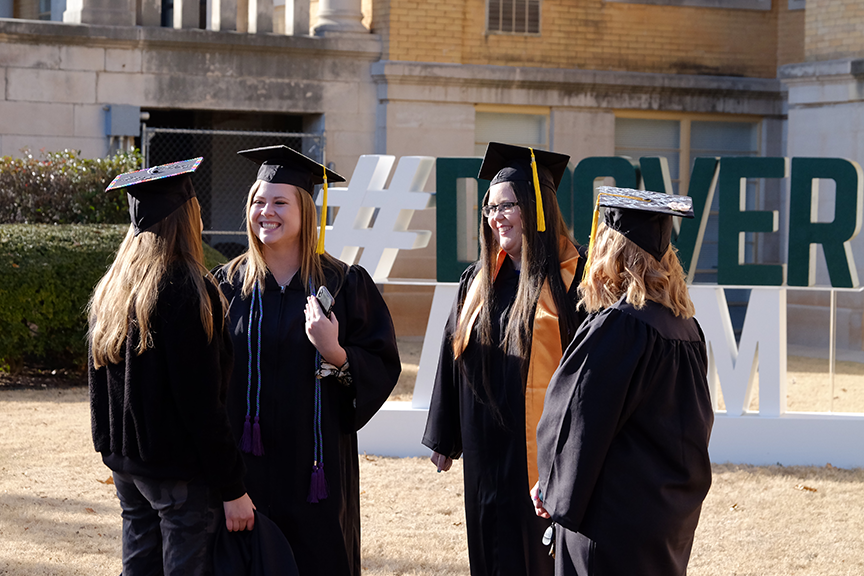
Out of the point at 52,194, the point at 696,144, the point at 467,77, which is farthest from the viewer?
the point at 696,144

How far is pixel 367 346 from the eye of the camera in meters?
3.62

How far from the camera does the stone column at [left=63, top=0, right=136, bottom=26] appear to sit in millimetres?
12328

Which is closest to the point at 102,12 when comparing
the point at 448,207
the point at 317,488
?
the point at 448,207

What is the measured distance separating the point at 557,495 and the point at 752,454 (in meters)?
4.51

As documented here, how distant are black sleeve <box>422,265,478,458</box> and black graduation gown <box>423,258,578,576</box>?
3.2 inches

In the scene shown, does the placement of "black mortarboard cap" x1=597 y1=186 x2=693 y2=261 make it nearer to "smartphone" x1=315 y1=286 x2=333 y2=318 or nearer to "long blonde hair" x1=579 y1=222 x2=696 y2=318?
"long blonde hair" x1=579 y1=222 x2=696 y2=318

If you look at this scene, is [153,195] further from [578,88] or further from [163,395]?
[578,88]

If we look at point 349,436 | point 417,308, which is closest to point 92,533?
point 349,436

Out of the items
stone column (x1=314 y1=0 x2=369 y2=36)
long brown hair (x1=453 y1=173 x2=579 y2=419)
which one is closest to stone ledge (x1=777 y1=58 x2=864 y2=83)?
stone column (x1=314 y1=0 x2=369 y2=36)

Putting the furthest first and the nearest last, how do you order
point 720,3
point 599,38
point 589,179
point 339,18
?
point 720,3, point 599,38, point 339,18, point 589,179

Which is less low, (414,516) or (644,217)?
(644,217)

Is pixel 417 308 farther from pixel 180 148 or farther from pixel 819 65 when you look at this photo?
pixel 819 65

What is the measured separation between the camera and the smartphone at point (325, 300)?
3367mm

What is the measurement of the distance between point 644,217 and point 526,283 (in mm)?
858
